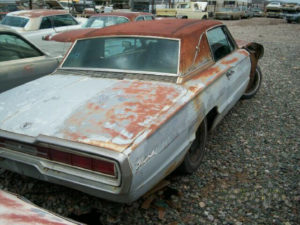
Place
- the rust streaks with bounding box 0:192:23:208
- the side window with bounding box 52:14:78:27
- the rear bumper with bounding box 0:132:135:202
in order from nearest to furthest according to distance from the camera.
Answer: the rust streaks with bounding box 0:192:23:208
the rear bumper with bounding box 0:132:135:202
the side window with bounding box 52:14:78:27

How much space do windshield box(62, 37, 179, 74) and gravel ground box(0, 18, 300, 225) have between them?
1149mm

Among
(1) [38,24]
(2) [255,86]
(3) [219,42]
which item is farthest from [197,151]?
(1) [38,24]

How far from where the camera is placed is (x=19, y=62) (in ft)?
13.4

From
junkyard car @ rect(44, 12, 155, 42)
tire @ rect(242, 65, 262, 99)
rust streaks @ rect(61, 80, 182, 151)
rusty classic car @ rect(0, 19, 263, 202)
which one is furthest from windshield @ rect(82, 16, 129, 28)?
rust streaks @ rect(61, 80, 182, 151)

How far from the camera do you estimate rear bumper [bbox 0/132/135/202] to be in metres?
1.83

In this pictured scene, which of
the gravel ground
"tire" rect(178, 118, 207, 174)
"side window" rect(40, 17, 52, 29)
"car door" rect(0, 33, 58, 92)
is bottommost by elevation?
the gravel ground

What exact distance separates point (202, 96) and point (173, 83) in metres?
0.30

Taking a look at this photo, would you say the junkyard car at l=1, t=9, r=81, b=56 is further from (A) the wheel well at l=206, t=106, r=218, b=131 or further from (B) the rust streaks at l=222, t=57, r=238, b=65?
(A) the wheel well at l=206, t=106, r=218, b=131

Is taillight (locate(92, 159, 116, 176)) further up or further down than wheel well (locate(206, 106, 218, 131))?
further up

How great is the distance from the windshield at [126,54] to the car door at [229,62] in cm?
72

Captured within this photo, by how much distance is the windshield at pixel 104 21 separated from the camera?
26.0 ft

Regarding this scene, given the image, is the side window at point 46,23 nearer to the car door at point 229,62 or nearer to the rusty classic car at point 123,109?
the rusty classic car at point 123,109

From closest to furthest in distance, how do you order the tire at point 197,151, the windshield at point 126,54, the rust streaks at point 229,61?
the tire at point 197,151
the windshield at point 126,54
the rust streaks at point 229,61

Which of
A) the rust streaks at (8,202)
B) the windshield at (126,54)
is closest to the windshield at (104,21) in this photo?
the windshield at (126,54)
